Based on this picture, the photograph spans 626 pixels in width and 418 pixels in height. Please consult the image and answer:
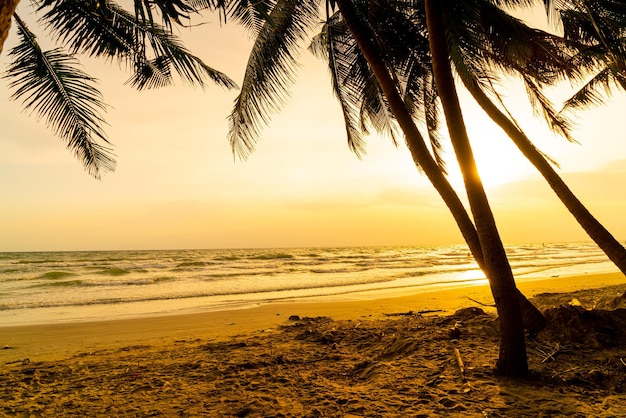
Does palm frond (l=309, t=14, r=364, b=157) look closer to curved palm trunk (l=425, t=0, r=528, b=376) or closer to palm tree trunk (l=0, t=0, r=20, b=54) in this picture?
curved palm trunk (l=425, t=0, r=528, b=376)

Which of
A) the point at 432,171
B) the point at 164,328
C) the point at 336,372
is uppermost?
the point at 432,171

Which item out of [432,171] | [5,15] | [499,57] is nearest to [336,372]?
[432,171]

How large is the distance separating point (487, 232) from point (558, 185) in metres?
2.67

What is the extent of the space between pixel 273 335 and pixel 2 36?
184 inches

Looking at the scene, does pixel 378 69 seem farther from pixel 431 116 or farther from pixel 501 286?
pixel 431 116

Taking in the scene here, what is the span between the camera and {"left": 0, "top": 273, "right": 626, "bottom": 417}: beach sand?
9.62 feet

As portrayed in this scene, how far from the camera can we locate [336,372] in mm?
3715

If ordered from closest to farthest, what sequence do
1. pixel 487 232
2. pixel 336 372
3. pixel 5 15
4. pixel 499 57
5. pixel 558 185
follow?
pixel 5 15
pixel 487 232
pixel 336 372
pixel 558 185
pixel 499 57

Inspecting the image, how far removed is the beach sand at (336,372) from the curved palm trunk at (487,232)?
23 cm

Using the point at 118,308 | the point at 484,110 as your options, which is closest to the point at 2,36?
the point at 484,110

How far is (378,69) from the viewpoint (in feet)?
13.1

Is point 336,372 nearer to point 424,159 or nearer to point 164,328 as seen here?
point 424,159

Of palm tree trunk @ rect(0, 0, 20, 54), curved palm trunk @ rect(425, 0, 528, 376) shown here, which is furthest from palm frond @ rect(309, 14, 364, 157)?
palm tree trunk @ rect(0, 0, 20, 54)

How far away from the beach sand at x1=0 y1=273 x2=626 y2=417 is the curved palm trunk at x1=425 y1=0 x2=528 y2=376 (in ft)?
0.77
